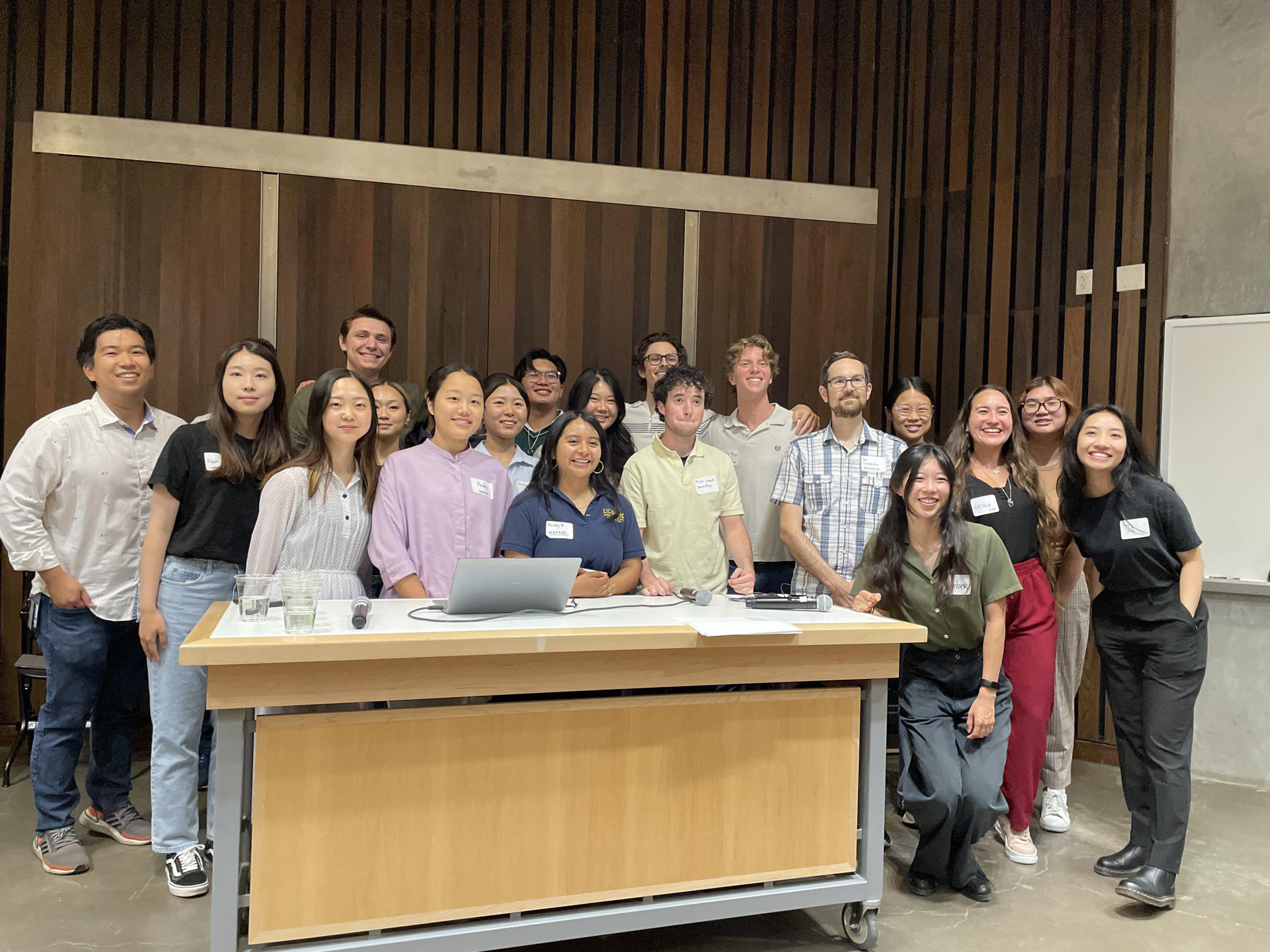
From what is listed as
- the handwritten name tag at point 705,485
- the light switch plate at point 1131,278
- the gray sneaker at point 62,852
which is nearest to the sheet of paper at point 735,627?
the handwritten name tag at point 705,485

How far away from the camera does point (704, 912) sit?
2.62 m

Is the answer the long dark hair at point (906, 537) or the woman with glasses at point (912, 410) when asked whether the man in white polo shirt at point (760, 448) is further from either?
the long dark hair at point (906, 537)

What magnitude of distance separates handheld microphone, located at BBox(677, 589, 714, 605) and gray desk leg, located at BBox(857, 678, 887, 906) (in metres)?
0.53

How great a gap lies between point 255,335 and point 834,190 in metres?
3.18

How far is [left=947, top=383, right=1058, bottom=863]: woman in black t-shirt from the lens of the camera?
11.3 ft

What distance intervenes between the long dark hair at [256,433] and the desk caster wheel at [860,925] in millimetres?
2261

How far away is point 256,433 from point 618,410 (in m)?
1.43

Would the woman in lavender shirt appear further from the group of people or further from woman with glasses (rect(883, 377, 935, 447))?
woman with glasses (rect(883, 377, 935, 447))

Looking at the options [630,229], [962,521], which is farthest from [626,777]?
[630,229]

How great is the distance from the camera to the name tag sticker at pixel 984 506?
348cm

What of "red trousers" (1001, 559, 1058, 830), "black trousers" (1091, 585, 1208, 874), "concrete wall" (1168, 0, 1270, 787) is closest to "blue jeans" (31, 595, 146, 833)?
"red trousers" (1001, 559, 1058, 830)

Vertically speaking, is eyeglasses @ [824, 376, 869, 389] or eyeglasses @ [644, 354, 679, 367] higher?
eyeglasses @ [644, 354, 679, 367]

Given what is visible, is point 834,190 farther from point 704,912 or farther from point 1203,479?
point 704,912

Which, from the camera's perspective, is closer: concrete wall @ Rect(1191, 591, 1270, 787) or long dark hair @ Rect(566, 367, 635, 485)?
long dark hair @ Rect(566, 367, 635, 485)
